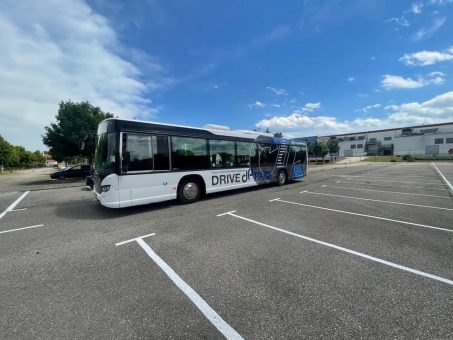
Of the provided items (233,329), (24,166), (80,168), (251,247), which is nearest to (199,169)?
(251,247)

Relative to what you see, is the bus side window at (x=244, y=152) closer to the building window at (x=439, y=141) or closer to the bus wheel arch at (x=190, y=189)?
the bus wheel arch at (x=190, y=189)

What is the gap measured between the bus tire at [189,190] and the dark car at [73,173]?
1825cm

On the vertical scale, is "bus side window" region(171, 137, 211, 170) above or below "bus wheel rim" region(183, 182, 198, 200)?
above

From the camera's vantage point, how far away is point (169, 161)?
770cm

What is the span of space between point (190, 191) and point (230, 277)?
5441 mm

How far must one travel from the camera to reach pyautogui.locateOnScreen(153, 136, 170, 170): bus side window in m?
7.34

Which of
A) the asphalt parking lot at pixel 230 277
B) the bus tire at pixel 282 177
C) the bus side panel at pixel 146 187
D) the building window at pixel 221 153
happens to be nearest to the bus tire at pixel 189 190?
the bus side panel at pixel 146 187

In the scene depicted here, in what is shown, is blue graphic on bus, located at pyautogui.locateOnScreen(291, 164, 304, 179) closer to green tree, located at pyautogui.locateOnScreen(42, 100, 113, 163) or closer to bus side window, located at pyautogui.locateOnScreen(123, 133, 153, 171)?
bus side window, located at pyautogui.locateOnScreen(123, 133, 153, 171)

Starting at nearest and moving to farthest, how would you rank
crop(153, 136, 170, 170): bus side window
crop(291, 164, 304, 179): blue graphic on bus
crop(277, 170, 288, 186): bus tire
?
crop(153, 136, 170, 170): bus side window < crop(277, 170, 288, 186): bus tire < crop(291, 164, 304, 179): blue graphic on bus

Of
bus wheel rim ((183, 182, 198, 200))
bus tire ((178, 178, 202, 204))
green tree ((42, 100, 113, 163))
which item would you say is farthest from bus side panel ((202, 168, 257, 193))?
green tree ((42, 100, 113, 163))

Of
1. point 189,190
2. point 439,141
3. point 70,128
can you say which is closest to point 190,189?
point 189,190

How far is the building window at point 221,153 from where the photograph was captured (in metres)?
9.18

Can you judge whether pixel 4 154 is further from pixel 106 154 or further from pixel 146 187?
pixel 146 187

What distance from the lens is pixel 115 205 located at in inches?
259
